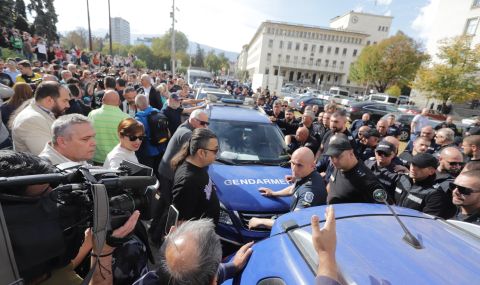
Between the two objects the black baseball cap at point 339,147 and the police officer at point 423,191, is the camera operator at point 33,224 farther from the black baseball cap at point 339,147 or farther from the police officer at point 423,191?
the police officer at point 423,191

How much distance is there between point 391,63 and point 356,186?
46.1 meters

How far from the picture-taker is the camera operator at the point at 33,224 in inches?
34.5

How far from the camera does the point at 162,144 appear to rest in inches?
178

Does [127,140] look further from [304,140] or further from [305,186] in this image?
[304,140]

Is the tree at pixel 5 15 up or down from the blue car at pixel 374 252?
up

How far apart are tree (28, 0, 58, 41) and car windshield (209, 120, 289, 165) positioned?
41388mm

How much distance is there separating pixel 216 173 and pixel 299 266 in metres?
2.21

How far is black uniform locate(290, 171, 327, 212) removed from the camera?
2.32 m

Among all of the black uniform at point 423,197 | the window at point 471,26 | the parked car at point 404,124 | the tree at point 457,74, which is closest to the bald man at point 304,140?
the black uniform at point 423,197

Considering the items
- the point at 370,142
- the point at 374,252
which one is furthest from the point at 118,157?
the point at 370,142

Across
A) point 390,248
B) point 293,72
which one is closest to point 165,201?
point 390,248

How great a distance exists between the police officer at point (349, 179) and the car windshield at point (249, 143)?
1.30 m

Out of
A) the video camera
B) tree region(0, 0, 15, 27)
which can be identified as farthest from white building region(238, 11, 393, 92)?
the video camera

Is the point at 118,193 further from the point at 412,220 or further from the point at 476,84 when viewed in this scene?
the point at 476,84
